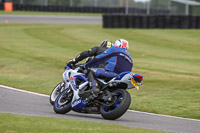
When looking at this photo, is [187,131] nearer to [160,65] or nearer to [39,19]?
[160,65]

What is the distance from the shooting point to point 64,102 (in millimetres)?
9266

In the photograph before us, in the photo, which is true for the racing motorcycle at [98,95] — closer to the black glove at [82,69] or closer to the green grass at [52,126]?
the black glove at [82,69]

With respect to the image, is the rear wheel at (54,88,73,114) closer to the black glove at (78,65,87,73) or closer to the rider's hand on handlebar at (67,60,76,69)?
the black glove at (78,65,87,73)

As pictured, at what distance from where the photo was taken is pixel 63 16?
48.2 m

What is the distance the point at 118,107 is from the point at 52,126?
143 centimetres

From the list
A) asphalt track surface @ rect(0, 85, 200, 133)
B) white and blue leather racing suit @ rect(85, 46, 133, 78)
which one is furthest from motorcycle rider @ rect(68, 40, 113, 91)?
asphalt track surface @ rect(0, 85, 200, 133)

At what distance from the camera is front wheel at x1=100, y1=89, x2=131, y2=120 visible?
8.04 meters

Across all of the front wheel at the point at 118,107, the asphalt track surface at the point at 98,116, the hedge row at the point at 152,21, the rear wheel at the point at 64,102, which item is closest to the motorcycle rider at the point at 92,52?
the rear wheel at the point at 64,102

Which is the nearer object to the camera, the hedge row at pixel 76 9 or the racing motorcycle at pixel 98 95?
the racing motorcycle at pixel 98 95

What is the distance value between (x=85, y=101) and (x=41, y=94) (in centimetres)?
364

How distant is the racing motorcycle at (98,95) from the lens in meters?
8.18

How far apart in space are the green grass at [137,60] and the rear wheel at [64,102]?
194 cm

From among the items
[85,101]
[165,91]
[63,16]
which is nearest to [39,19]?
[63,16]

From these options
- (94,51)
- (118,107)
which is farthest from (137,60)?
(118,107)
